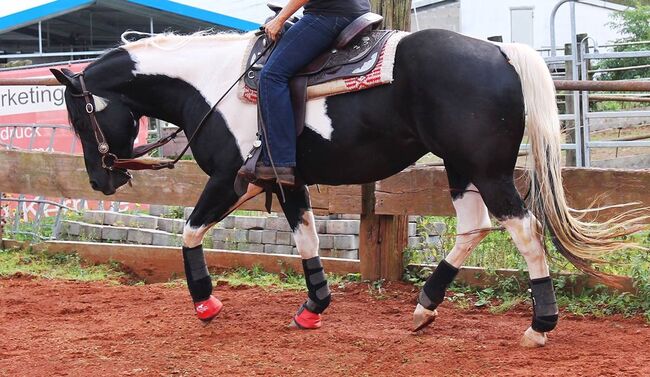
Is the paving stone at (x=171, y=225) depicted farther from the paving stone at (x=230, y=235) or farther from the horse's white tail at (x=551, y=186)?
the horse's white tail at (x=551, y=186)

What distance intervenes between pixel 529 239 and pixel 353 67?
137 centimetres

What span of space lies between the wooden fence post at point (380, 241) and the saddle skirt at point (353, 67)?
1639mm

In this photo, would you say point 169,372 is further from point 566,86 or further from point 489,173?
point 566,86

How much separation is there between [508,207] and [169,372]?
1964mm

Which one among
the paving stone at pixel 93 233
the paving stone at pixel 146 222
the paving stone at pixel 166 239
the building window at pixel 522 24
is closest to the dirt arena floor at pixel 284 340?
the paving stone at pixel 166 239

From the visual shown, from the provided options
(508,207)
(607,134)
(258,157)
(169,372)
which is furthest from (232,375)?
(607,134)

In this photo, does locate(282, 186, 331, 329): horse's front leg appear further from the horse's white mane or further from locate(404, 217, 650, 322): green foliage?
the horse's white mane

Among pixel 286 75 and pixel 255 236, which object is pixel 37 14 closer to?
pixel 255 236

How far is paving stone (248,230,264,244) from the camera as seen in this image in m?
8.02

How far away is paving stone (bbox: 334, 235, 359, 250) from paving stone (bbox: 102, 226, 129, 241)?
2355 mm

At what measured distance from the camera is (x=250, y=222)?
26.5 ft

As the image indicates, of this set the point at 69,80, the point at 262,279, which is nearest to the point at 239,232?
the point at 262,279

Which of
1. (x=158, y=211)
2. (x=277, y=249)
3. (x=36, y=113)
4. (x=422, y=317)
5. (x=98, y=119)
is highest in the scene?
(x=36, y=113)

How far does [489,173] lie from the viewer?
173 inches
